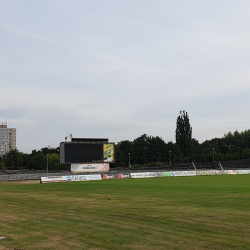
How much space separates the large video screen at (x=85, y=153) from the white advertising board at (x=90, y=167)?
1.62 metres

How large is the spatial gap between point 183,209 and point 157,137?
5881 inches

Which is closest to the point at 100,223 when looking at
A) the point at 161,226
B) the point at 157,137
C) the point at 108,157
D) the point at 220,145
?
the point at 161,226

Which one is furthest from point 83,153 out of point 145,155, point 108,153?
point 145,155

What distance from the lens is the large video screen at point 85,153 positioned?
290 feet

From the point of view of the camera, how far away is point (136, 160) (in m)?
156

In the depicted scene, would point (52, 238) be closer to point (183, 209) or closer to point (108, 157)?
point (183, 209)

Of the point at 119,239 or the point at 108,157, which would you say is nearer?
the point at 119,239

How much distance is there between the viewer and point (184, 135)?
124 meters

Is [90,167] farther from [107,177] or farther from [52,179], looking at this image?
[52,179]

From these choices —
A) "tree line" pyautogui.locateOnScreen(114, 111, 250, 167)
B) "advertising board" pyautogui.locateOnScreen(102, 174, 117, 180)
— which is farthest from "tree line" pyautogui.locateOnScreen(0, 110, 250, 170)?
"advertising board" pyautogui.locateOnScreen(102, 174, 117, 180)

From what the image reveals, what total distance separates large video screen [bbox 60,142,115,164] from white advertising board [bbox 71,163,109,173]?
1.62 m

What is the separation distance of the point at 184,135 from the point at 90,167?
46333mm

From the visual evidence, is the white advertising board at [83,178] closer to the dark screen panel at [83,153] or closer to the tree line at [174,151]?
the dark screen panel at [83,153]

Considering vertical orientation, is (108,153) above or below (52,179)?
above
